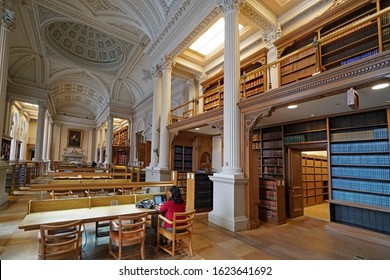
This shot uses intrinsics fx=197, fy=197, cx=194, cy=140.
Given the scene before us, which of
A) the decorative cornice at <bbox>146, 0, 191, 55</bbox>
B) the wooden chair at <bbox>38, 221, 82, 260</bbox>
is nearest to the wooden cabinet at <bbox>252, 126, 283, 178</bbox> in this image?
the decorative cornice at <bbox>146, 0, 191, 55</bbox>

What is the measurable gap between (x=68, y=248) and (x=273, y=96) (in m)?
4.12

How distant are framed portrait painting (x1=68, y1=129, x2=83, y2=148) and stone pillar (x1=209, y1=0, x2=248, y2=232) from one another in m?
21.8

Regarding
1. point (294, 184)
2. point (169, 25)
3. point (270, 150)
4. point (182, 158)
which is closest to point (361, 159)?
point (294, 184)

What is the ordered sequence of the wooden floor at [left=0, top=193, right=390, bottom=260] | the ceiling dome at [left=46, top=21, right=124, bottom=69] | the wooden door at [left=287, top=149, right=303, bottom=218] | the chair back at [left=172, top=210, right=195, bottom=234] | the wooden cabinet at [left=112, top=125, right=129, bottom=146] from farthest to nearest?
the wooden cabinet at [left=112, top=125, right=129, bottom=146]
the ceiling dome at [left=46, top=21, right=124, bottom=69]
the wooden door at [left=287, top=149, right=303, bottom=218]
the wooden floor at [left=0, top=193, right=390, bottom=260]
the chair back at [left=172, top=210, right=195, bottom=234]

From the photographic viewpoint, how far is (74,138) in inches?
853

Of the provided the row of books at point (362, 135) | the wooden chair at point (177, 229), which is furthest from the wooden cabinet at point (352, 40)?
the wooden chair at point (177, 229)

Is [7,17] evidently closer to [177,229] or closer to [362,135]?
[177,229]

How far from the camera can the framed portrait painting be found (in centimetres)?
2146

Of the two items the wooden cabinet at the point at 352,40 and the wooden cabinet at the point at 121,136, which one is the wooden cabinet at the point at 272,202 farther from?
the wooden cabinet at the point at 121,136

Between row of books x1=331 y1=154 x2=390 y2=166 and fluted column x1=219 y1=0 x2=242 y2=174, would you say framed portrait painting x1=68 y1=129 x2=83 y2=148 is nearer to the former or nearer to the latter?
fluted column x1=219 y1=0 x2=242 y2=174

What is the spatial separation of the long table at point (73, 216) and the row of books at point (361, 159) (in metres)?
4.31

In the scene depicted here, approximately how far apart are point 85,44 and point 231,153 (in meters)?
12.4

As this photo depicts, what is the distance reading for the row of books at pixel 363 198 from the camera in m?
3.90

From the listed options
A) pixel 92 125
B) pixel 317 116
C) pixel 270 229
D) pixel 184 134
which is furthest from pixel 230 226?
pixel 92 125
